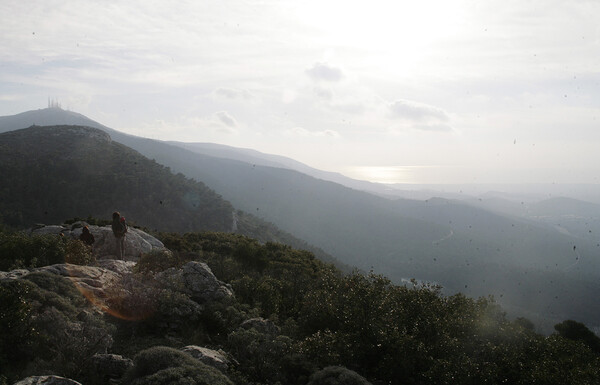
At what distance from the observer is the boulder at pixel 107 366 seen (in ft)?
25.4

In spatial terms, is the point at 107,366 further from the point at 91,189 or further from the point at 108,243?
the point at 91,189

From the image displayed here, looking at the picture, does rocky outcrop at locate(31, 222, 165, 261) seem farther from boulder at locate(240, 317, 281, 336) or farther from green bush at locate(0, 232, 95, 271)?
boulder at locate(240, 317, 281, 336)

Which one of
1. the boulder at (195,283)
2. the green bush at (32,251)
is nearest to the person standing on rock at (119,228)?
the green bush at (32,251)

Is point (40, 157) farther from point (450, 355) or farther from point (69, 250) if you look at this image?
point (450, 355)

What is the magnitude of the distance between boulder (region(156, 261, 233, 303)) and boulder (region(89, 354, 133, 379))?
463cm

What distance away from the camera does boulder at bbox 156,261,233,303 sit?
1296 cm

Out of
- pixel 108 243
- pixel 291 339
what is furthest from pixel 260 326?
pixel 108 243

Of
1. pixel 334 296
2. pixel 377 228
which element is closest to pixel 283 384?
pixel 334 296

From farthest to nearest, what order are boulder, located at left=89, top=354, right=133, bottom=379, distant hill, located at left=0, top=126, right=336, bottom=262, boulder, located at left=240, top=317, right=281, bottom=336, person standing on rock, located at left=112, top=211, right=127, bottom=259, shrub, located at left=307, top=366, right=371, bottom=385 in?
distant hill, located at left=0, top=126, right=336, bottom=262 → person standing on rock, located at left=112, top=211, right=127, bottom=259 → boulder, located at left=240, top=317, right=281, bottom=336 → boulder, located at left=89, top=354, right=133, bottom=379 → shrub, located at left=307, top=366, right=371, bottom=385

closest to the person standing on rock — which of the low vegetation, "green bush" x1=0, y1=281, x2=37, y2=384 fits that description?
the low vegetation

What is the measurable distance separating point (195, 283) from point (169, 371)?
280 inches

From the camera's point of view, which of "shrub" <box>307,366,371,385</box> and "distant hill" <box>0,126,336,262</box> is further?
"distant hill" <box>0,126,336,262</box>

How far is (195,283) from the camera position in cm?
1352

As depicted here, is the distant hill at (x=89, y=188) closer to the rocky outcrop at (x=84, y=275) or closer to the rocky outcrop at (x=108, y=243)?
the rocky outcrop at (x=108, y=243)
